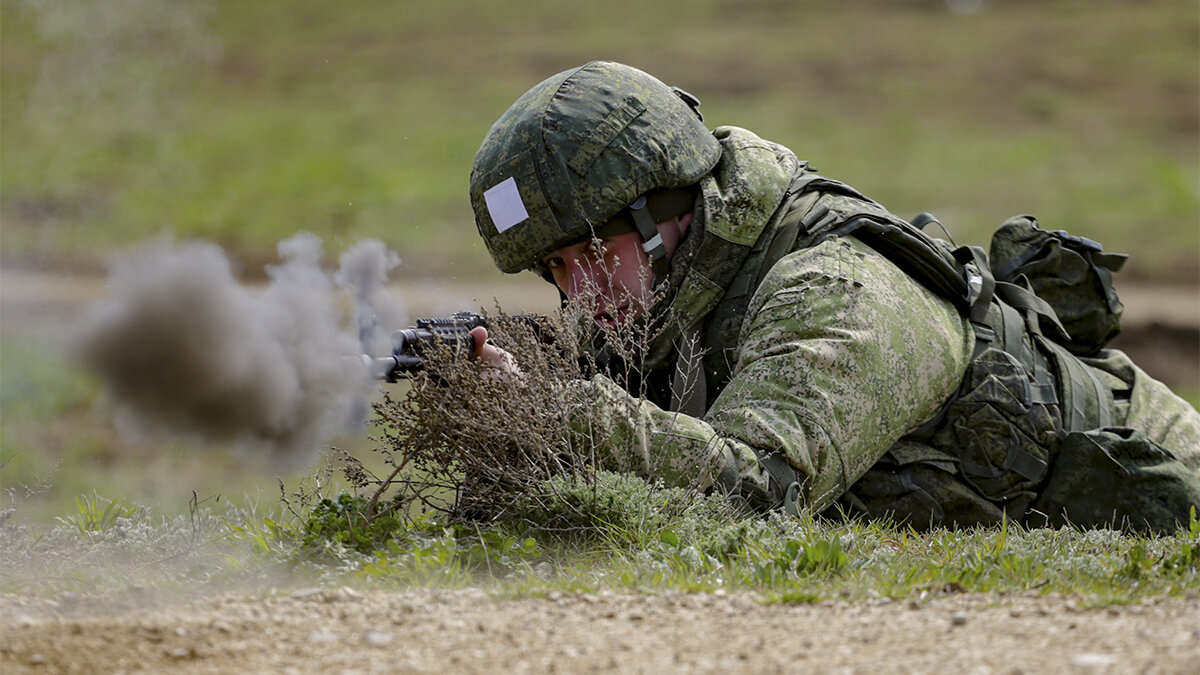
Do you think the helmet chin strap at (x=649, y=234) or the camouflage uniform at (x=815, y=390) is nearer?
the camouflage uniform at (x=815, y=390)

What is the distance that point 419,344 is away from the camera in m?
4.59

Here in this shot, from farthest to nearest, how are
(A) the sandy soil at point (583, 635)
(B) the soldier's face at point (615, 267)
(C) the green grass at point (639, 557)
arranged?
(B) the soldier's face at point (615, 267) → (C) the green grass at point (639, 557) → (A) the sandy soil at point (583, 635)

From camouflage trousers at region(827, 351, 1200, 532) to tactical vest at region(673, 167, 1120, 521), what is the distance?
0.04m

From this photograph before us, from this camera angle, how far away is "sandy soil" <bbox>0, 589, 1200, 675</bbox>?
9.63ft

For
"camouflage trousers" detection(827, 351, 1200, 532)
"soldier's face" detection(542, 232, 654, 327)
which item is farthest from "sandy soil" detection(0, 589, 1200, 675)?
"soldier's face" detection(542, 232, 654, 327)

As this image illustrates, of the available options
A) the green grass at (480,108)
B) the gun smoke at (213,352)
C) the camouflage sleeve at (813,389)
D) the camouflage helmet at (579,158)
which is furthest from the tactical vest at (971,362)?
the green grass at (480,108)

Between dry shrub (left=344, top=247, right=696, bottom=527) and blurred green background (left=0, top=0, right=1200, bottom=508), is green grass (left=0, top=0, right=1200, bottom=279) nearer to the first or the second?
blurred green background (left=0, top=0, right=1200, bottom=508)

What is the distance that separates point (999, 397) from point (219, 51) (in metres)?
32.1

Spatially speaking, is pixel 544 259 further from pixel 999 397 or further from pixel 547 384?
pixel 999 397

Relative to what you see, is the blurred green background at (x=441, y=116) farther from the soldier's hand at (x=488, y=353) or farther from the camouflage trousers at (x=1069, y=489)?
the camouflage trousers at (x=1069, y=489)

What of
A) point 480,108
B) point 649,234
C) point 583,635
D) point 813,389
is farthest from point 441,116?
point 583,635

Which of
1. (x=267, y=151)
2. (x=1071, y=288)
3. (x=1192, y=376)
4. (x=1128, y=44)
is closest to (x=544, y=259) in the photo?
(x=1071, y=288)

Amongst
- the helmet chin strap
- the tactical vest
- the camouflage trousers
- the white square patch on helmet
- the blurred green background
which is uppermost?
the blurred green background

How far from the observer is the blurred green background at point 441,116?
1947 centimetres
